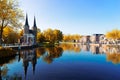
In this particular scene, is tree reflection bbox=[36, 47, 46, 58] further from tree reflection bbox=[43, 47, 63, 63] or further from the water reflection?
the water reflection

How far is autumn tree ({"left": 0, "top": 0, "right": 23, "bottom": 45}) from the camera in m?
41.8

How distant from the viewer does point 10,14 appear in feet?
145

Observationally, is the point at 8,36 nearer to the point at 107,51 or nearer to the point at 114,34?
the point at 107,51

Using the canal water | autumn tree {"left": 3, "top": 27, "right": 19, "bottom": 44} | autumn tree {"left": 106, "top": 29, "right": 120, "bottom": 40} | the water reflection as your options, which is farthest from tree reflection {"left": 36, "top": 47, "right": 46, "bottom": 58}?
autumn tree {"left": 106, "top": 29, "right": 120, "bottom": 40}

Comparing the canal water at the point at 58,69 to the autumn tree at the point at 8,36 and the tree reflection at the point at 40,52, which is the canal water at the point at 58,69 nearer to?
the tree reflection at the point at 40,52

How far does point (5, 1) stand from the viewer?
41.6 meters

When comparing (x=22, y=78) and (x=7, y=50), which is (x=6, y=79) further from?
(x=7, y=50)

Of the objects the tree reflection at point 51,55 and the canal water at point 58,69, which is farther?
the tree reflection at point 51,55

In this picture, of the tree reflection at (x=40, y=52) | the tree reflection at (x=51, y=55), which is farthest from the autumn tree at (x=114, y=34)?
the tree reflection at (x=51, y=55)

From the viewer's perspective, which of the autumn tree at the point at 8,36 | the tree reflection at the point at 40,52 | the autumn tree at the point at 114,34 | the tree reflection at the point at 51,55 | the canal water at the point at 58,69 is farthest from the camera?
the autumn tree at the point at 114,34

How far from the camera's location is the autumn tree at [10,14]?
137 feet

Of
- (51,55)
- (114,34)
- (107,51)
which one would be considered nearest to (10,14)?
(51,55)

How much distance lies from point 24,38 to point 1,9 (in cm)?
5008

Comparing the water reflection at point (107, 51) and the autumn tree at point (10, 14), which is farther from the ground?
the autumn tree at point (10, 14)
